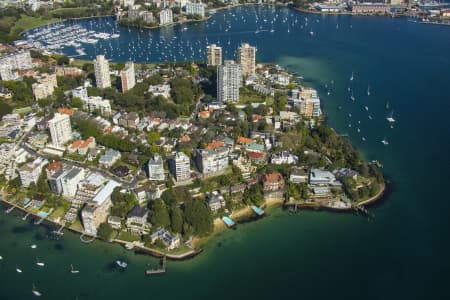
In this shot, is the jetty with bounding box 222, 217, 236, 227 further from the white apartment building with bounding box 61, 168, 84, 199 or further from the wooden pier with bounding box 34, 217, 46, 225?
the wooden pier with bounding box 34, 217, 46, 225

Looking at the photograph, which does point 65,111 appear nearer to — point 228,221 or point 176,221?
point 176,221

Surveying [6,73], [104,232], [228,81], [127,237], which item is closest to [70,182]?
[104,232]

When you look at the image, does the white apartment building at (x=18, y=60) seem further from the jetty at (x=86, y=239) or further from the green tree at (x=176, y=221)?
the green tree at (x=176, y=221)

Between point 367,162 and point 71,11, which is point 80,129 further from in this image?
point 71,11

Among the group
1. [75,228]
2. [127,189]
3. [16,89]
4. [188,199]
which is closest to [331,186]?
[188,199]

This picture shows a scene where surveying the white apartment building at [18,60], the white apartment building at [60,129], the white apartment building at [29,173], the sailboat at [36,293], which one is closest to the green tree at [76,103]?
the white apartment building at [60,129]

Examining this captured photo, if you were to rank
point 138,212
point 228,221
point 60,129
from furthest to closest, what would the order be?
point 60,129, point 228,221, point 138,212
